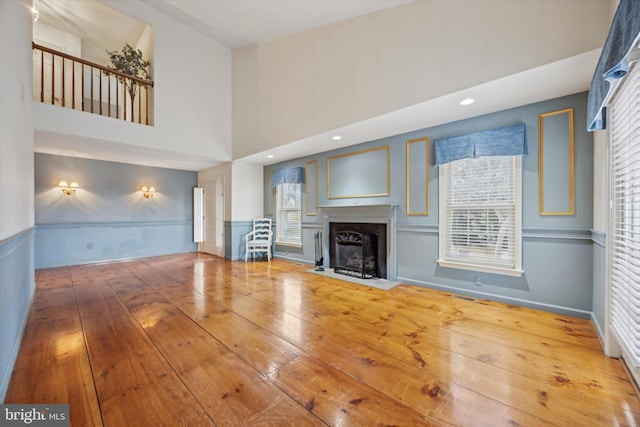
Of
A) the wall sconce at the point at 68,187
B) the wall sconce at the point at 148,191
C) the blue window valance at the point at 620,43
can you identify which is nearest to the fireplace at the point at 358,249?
the blue window valance at the point at 620,43

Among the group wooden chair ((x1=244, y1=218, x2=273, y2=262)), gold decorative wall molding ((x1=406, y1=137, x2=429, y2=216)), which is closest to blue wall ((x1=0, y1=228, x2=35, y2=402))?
wooden chair ((x1=244, y1=218, x2=273, y2=262))

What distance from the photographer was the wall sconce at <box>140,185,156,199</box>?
6258 millimetres

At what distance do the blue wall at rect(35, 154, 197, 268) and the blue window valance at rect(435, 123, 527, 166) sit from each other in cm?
641

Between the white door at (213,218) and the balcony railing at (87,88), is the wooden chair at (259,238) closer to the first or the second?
the white door at (213,218)

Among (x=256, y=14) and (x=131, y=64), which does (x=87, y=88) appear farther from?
(x=256, y=14)

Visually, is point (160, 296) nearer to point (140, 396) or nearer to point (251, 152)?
point (140, 396)

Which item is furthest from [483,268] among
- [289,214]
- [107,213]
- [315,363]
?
[107,213]

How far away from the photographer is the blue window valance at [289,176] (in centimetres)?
547

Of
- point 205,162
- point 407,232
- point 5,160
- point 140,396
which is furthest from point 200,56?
point 140,396

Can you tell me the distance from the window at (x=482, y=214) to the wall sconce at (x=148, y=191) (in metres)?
6.59

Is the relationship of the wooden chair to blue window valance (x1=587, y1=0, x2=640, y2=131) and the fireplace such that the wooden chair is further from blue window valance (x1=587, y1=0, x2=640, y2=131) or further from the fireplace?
blue window valance (x1=587, y1=0, x2=640, y2=131)

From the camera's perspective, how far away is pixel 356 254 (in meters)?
4.52

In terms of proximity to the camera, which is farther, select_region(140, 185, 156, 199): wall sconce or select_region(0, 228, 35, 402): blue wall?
select_region(140, 185, 156, 199): wall sconce

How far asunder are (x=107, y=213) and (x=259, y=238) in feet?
11.4
